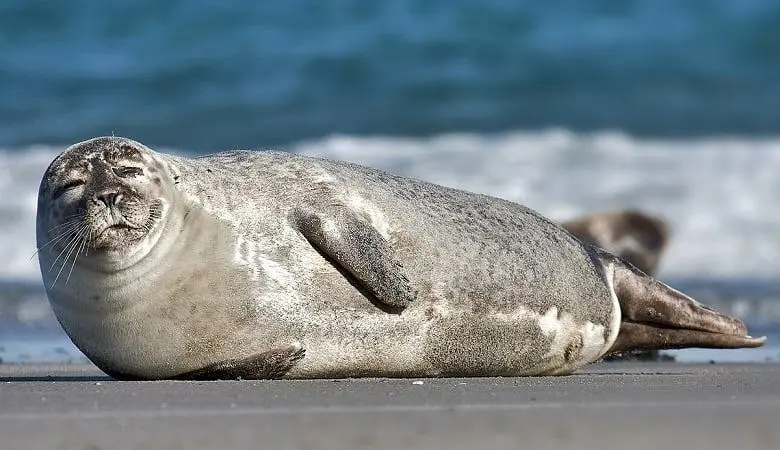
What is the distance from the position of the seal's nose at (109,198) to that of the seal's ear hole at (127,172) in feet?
0.57

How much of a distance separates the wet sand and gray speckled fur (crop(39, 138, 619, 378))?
182 mm

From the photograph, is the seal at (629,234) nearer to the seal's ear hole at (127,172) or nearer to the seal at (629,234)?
the seal at (629,234)

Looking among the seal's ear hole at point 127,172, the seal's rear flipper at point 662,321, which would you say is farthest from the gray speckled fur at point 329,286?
the seal's rear flipper at point 662,321

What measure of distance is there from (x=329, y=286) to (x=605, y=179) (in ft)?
33.9

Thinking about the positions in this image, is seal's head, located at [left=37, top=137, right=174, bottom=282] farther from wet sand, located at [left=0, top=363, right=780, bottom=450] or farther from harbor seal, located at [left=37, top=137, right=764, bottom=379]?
wet sand, located at [left=0, top=363, right=780, bottom=450]

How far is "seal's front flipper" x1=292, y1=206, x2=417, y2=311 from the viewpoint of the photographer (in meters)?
5.24

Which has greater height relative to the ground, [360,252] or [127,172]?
[127,172]

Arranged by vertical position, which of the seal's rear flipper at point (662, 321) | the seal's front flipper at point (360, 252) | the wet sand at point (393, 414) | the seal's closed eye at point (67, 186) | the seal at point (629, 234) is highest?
the seal at point (629, 234)

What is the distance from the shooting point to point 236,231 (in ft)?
17.3

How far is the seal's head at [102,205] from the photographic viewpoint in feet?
16.1

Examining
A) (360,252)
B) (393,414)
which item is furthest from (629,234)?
(393,414)

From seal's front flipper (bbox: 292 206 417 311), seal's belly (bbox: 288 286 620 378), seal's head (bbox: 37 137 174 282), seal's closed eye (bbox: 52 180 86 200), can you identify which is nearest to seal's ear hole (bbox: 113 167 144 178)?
seal's head (bbox: 37 137 174 282)

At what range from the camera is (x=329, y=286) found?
529 cm

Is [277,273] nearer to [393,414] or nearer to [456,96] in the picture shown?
[393,414]
